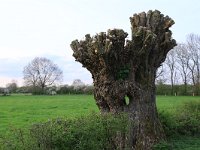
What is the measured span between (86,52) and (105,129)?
494 cm

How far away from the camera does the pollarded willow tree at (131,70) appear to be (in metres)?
13.5

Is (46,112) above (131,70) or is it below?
below

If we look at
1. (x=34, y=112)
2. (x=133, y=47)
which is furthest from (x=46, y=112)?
(x=133, y=47)

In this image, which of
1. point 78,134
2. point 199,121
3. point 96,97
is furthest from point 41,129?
point 199,121

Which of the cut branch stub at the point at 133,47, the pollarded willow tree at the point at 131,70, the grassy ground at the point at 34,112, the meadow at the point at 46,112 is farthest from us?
the grassy ground at the point at 34,112

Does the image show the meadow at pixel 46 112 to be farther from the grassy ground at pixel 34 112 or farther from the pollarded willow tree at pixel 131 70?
the pollarded willow tree at pixel 131 70

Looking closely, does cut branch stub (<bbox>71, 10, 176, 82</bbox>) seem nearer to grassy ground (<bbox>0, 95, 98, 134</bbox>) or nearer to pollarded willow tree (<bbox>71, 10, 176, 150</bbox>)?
pollarded willow tree (<bbox>71, 10, 176, 150</bbox>)

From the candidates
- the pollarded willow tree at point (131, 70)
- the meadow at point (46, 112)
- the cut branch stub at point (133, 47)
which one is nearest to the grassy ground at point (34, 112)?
the meadow at point (46, 112)

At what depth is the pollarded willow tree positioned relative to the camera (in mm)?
13464

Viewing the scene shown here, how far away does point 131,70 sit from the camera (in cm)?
1445

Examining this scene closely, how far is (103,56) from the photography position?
13219 millimetres

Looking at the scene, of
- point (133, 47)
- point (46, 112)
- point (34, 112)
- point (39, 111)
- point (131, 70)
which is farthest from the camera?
point (39, 111)

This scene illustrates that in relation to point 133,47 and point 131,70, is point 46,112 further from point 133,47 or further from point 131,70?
point 133,47

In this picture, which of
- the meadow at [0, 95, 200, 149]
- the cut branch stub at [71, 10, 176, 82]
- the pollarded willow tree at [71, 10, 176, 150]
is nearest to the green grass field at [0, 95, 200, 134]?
the meadow at [0, 95, 200, 149]
